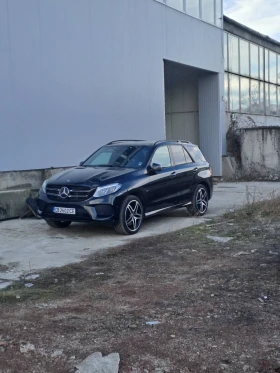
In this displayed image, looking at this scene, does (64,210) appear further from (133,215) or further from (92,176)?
(133,215)

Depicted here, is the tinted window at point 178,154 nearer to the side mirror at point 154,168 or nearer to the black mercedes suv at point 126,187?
the black mercedes suv at point 126,187

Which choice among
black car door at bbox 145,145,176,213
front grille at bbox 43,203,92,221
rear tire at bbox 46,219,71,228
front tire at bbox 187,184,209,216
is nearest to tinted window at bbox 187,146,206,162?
front tire at bbox 187,184,209,216

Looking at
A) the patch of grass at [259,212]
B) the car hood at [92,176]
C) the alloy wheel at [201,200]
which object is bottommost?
the patch of grass at [259,212]

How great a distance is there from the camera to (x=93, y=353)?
3.75 metres

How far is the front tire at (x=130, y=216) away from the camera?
27.9 ft

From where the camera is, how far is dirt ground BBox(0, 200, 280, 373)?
3666 millimetres

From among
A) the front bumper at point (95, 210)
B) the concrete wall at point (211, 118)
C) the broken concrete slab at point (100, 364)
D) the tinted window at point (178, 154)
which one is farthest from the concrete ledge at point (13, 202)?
the concrete wall at point (211, 118)

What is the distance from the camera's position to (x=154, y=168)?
9258mm

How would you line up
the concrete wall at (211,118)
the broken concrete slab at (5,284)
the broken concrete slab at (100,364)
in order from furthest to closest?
the concrete wall at (211,118)
the broken concrete slab at (5,284)
the broken concrete slab at (100,364)

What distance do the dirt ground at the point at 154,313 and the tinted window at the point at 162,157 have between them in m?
2.65

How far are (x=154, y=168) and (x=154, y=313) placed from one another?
4.90 m

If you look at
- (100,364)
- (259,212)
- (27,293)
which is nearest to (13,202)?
(259,212)

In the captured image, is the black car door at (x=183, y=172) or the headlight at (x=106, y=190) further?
the black car door at (x=183, y=172)

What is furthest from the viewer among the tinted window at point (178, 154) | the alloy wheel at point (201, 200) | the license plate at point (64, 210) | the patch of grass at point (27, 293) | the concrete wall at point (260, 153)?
the concrete wall at point (260, 153)
